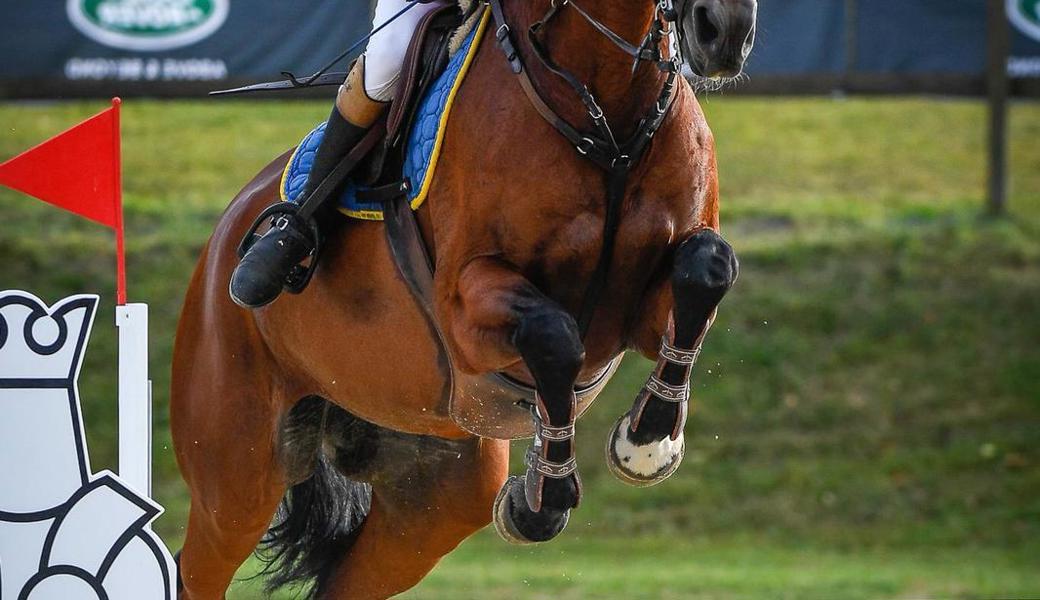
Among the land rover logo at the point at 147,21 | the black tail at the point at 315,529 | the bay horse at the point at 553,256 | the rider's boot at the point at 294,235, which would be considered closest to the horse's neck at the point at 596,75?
the bay horse at the point at 553,256

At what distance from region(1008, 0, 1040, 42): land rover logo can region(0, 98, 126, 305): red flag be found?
766 centimetres

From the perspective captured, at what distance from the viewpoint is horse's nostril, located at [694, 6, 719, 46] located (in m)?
3.04

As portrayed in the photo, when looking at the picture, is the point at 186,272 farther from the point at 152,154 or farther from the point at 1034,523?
the point at 1034,523

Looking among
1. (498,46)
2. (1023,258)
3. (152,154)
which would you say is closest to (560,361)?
(498,46)

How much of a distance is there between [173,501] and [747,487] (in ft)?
12.5

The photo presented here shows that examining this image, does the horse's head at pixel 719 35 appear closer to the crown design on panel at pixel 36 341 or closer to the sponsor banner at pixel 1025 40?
the crown design on panel at pixel 36 341

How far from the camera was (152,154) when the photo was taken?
40.5ft

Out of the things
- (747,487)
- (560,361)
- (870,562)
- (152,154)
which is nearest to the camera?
(560,361)

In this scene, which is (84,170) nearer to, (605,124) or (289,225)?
(289,225)

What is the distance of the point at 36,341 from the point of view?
3881mm

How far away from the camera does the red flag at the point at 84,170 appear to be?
167 inches

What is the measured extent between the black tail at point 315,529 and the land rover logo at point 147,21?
5.28 m

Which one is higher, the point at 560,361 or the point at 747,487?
the point at 560,361

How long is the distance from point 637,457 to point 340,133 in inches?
50.4
